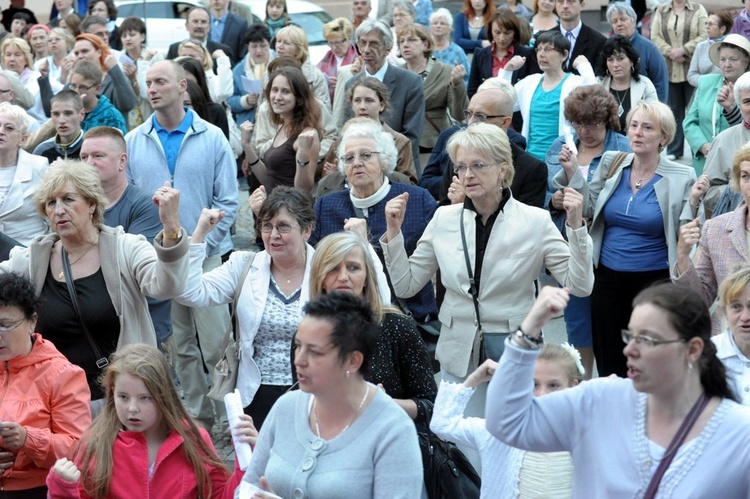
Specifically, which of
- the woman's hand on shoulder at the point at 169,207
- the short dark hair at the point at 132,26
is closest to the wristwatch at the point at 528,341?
the woman's hand on shoulder at the point at 169,207

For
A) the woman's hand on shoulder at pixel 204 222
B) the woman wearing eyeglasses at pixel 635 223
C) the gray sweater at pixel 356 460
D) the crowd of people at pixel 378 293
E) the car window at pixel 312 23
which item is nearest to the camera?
the crowd of people at pixel 378 293

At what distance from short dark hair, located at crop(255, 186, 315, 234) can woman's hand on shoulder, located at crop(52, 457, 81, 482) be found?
1643mm

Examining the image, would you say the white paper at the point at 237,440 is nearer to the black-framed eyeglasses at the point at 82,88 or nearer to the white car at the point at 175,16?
the black-framed eyeglasses at the point at 82,88

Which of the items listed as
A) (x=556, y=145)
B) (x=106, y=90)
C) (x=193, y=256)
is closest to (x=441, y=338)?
(x=193, y=256)

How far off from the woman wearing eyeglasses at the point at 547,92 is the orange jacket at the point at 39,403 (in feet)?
15.7

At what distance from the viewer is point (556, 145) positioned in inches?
307

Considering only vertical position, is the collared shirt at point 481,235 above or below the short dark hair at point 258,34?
below

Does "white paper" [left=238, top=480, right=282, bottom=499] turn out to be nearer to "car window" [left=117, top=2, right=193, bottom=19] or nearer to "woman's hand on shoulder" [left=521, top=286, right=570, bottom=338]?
"woman's hand on shoulder" [left=521, top=286, right=570, bottom=338]

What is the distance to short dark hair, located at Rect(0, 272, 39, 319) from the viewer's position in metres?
4.88

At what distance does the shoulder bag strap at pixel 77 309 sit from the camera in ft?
17.5

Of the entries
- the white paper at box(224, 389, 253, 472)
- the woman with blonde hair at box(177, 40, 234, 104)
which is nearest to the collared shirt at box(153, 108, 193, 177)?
the white paper at box(224, 389, 253, 472)

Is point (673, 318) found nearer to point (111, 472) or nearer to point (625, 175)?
point (111, 472)

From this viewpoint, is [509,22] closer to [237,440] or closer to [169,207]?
[169,207]

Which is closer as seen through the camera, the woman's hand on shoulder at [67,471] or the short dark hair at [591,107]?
the woman's hand on shoulder at [67,471]
